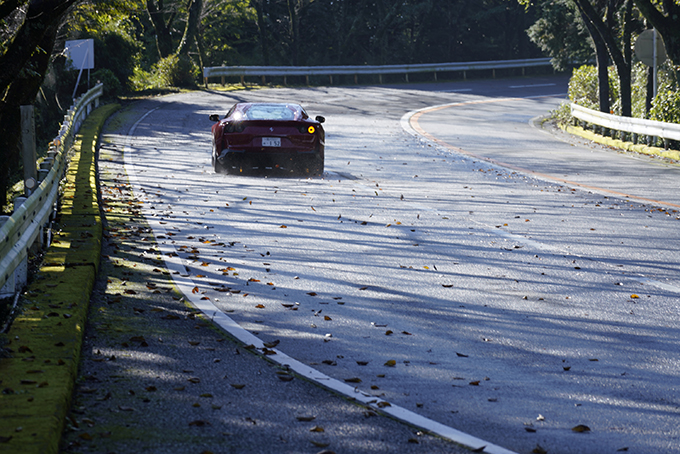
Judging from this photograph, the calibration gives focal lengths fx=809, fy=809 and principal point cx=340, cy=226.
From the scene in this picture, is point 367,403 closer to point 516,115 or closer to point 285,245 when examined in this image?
point 285,245

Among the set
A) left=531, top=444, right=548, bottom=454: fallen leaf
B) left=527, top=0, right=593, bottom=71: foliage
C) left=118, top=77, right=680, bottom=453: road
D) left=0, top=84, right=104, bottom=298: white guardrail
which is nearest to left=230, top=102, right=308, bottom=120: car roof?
left=118, top=77, right=680, bottom=453: road

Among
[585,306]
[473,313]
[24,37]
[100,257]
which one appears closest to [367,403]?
[473,313]

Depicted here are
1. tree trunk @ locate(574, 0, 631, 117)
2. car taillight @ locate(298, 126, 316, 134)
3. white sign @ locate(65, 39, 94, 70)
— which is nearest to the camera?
car taillight @ locate(298, 126, 316, 134)

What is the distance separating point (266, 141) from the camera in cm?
1430

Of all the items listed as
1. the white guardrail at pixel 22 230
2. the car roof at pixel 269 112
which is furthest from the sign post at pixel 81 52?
the white guardrail at pixel 22 230

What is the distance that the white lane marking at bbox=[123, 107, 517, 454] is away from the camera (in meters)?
4.29

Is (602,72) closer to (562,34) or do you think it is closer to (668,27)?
(668,27)

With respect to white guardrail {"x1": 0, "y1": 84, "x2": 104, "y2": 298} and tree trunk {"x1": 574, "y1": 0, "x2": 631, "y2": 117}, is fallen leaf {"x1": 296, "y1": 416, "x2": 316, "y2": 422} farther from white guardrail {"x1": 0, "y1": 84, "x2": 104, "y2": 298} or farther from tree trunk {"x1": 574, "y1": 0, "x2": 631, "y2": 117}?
tree trunk {"x1": 574, "y1": 0, "x2": 631, "y2": 117}

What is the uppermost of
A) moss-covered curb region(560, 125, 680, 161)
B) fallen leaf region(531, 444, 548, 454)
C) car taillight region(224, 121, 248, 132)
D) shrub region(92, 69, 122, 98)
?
shrub region(92, 69, 122, 98)

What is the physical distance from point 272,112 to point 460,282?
8.05 meters

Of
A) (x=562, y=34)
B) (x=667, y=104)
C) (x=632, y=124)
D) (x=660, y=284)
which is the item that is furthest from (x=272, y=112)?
(x=562, y=34)

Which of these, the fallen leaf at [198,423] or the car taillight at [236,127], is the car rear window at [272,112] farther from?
the fallen leaf at [198,423]

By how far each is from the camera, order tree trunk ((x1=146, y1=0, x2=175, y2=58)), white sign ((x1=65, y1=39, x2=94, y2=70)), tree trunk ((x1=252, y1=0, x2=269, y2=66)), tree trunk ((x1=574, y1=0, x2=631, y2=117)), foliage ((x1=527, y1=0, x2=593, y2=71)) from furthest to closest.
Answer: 1. tree trunk ((x1=252, y1=0, x2=269, y2=66))
2. tree trunk ((x1=146, y1=0, x2=175, y2=58))
3. foliage ((x1=527, y1=0, x2=593, y2=71))
4. white sign ((x1=65, y1=39, x2=94, y2=70))
5. tree trunk ((x1=574, y1=0, x2=631, y2=117))

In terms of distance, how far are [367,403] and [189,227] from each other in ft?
19.1
